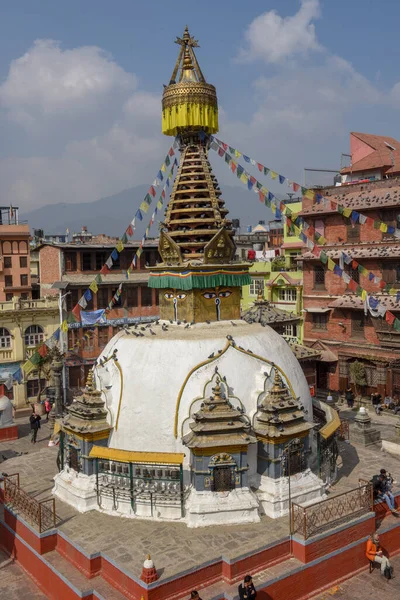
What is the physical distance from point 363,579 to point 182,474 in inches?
177

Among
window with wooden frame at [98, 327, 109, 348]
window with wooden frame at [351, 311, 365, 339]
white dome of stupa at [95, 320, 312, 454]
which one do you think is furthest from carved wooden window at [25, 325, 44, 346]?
window with wooden frame at [351, 311, 365, 339]

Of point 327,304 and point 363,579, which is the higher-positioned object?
point 327,304

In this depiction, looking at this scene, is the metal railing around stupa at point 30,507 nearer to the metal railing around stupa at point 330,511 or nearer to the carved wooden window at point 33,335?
the metal railing around stupa at point 330,511

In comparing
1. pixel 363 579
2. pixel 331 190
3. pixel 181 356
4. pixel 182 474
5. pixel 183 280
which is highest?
Answer: pixel 331 190

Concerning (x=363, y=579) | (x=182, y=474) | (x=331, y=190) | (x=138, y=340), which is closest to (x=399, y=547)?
(x=363, y=579)

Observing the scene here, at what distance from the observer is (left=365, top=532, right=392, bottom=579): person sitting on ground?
12.2 metres

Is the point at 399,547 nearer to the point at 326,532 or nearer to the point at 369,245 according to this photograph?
the point at 326,532

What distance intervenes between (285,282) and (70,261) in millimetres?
12665

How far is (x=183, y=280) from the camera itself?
1509cm

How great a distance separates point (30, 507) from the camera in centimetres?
1286

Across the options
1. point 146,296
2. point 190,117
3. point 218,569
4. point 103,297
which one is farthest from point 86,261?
point 218,569

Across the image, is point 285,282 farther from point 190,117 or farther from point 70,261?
point 190,117

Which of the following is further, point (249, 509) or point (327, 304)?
point (327, 304)

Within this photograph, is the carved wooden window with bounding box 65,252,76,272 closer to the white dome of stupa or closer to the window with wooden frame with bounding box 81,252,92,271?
the window with wooden frame with bounding box 81,252,92,271
